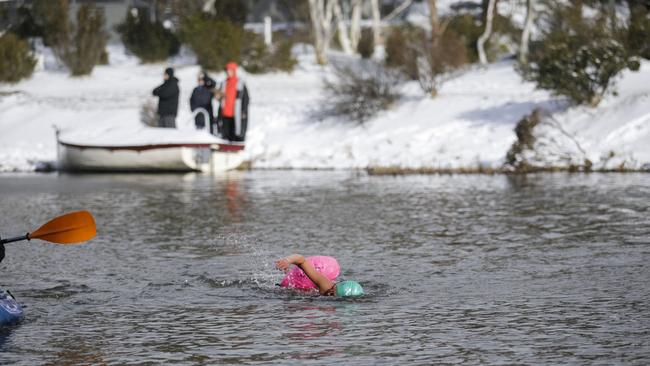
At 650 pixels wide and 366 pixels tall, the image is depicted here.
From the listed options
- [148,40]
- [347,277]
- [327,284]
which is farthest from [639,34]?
[327,284]

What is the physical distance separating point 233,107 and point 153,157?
80.7 inches

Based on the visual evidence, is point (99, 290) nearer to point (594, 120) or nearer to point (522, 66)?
point (594, 120)

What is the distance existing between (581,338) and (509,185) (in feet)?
47.0

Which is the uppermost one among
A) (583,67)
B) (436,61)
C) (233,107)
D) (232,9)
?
(232,9)

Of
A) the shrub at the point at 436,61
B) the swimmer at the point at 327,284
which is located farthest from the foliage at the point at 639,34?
the swimmer at the point at 327,284

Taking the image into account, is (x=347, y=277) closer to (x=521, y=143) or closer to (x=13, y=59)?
(x=521, y=143)

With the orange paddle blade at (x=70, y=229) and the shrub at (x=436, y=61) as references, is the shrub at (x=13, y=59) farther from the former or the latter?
the orange paddle blade at (x=70, y=229)

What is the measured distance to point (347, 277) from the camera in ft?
43.0

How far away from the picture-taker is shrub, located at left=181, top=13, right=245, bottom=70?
45500 mm

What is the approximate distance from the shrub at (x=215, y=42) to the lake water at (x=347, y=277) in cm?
2250

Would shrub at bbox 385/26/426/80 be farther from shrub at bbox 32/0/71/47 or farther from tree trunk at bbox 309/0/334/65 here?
shrub at bbox 32/0/71/47

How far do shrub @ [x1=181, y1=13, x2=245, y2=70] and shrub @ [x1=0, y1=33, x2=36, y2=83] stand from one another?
5472 millimetres

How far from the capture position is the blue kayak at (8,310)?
10.4 m

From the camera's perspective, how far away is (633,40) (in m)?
32.6
